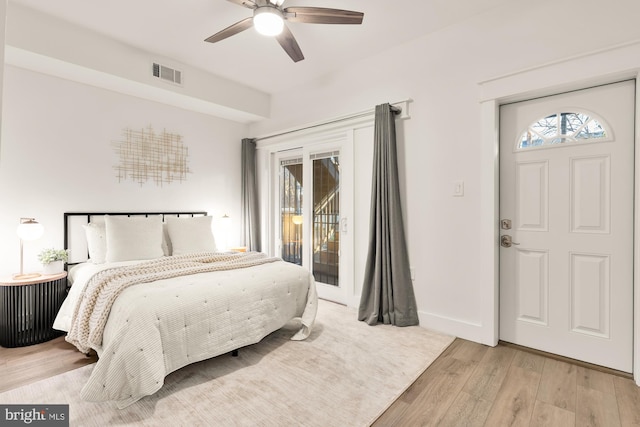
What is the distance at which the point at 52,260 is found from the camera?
2887mm

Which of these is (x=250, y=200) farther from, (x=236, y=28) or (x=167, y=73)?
(x=236, y=28)

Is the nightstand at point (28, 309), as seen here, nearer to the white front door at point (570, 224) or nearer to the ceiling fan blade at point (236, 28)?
the ceiling fan blade at point (236, 28)

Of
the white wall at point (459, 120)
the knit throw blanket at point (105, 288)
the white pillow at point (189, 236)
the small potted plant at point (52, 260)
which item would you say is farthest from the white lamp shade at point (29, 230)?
the white wall at point (459, 120)

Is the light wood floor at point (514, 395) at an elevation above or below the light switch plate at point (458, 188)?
below

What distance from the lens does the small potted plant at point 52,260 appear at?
113 inches

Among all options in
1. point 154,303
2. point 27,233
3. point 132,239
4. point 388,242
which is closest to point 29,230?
point 27,233

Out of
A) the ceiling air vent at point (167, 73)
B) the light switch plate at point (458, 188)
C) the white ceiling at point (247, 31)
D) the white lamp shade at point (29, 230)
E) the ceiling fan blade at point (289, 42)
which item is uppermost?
the white ceiling at point (247, 31)

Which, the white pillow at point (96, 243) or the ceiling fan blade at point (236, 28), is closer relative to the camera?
the ceiling fan blade at point (236, 28)

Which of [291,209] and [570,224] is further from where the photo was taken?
[291,209]

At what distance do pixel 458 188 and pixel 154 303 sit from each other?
2552 millimetres

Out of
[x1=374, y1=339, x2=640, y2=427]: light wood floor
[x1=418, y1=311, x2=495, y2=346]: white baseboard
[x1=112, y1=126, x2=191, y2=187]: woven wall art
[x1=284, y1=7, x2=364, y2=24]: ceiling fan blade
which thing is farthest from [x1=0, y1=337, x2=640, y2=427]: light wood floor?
[x1=284, y1=7, x2=364, y2=24]: ceiling fan blade

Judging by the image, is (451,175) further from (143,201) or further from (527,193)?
(143,201)

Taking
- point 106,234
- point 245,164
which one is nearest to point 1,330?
point 106,234

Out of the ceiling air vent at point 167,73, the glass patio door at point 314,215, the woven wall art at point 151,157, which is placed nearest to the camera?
the ceiling air vent at point 167,73
